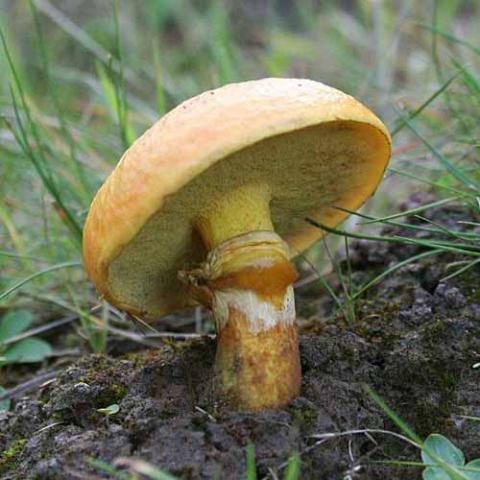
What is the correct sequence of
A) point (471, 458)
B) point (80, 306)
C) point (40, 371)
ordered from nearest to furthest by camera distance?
point (471, 458)
point (40, 371)
point (80, 306)

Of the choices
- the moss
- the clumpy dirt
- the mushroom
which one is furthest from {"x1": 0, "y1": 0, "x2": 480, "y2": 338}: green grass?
the moss

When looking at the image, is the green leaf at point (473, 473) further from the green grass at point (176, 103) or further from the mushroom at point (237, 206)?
the mushroom at point (237, 206)

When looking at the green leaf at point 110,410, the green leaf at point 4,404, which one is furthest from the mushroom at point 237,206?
the green leaf at point 4,404

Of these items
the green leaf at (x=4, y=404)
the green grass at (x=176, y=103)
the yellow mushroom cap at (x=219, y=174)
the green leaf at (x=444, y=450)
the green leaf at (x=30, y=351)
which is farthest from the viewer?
the green leaf at (x=30, y=351)

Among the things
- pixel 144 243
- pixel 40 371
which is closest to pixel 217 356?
pixel 144 243

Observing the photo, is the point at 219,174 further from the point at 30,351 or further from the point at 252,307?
the point at 30,351

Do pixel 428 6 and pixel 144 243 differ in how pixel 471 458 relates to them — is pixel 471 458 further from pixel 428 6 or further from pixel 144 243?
pixel 428 6
